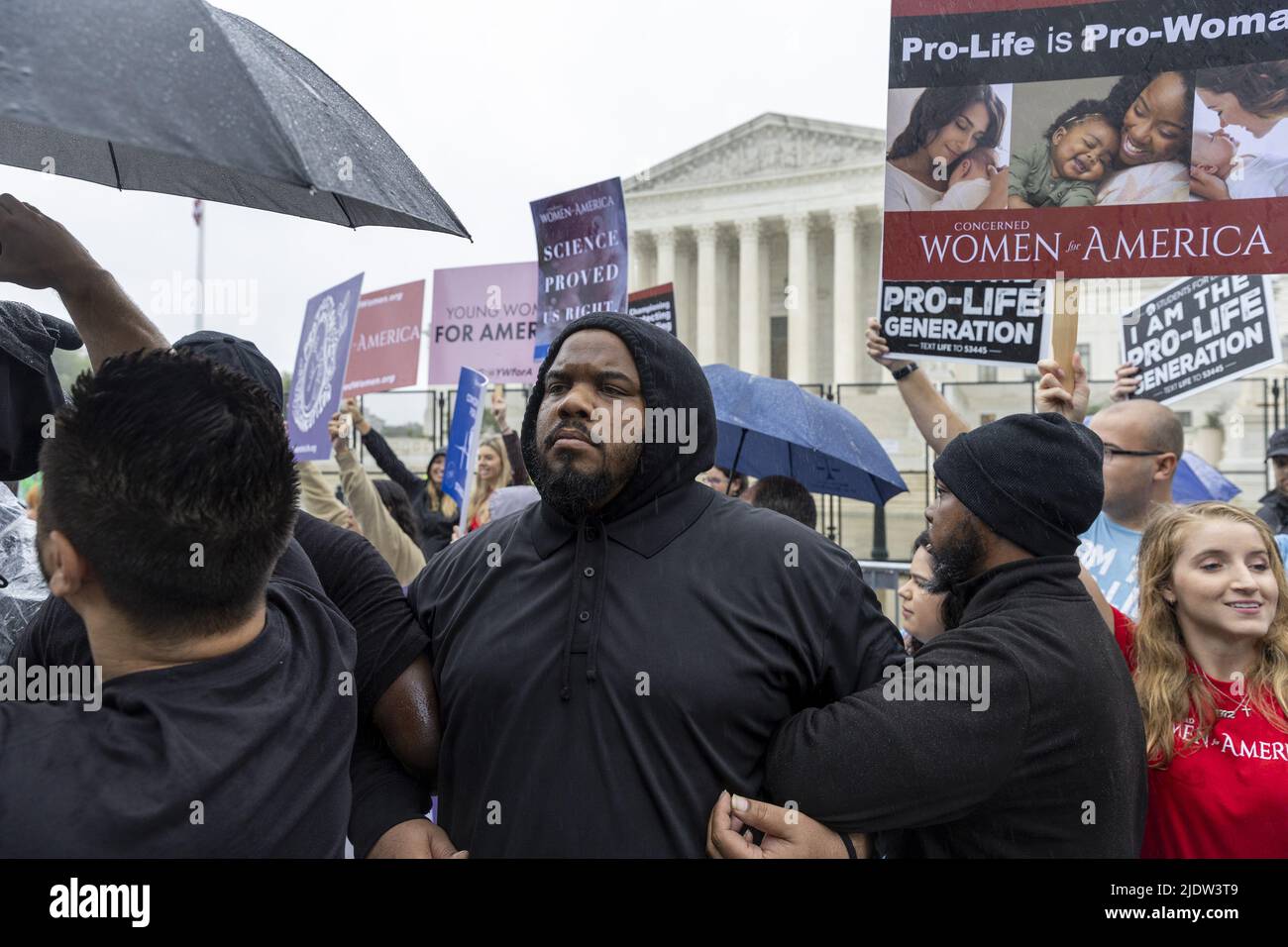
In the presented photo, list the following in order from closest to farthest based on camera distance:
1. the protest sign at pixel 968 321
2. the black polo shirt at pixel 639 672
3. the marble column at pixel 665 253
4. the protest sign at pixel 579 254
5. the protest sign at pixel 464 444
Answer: the black polo shirt at pixel 639 672, the protest sign at pixel 968 321, the protest sign at pixel 464 444, the protest sign at pixel 579 254, the marble column at pixel 665 253

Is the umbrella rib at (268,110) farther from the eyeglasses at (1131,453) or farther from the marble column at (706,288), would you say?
the marble column at (706,288)

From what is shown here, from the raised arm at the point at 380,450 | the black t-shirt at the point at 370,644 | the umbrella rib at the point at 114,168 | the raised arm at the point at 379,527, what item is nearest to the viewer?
the black t-shirt at the point at 370,644

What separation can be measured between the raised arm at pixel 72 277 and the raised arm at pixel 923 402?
2438 mm

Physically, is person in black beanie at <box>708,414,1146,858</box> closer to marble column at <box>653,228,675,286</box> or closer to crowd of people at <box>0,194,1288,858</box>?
crowd of people at <box>0,194,1288,858</box>

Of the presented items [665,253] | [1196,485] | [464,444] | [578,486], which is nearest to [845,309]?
[665,253]

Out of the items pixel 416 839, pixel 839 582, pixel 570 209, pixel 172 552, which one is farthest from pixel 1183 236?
pixel 570 209

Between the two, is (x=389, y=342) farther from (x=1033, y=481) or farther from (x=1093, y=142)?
(x=1033, y=481)

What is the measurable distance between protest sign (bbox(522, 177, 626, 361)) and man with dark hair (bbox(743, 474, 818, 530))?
212cm

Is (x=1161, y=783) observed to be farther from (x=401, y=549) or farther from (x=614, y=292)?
(x=614, y=292)

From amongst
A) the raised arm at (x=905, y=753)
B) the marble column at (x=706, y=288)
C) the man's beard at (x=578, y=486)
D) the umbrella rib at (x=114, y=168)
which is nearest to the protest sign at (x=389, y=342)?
the umbrella rib at (x=114, y=168)

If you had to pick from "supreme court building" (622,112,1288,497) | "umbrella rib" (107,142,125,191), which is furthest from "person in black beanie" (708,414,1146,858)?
"supreme court building" (622,112,1288,497)

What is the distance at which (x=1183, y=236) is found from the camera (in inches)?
127

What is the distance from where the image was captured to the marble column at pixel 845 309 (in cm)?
3912

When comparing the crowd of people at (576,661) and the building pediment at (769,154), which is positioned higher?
the building pediment at (769,154)
